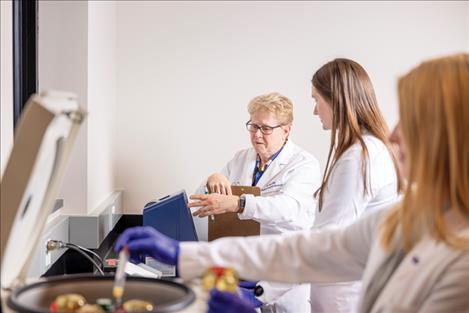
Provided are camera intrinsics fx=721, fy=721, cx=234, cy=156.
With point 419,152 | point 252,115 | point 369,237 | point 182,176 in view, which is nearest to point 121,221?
point 182,176

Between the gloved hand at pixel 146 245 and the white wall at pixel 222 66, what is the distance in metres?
2.51

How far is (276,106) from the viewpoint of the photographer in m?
3.10

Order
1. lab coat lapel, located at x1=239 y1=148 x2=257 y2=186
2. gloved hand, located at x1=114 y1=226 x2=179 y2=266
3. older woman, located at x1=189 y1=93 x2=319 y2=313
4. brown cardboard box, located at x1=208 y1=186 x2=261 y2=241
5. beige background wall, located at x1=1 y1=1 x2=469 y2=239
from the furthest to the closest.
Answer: beige background wall, located at x1=1 y1=1 x2=469 y2=239 < lab coat lapel, located at x1=239 y1=148 x2=257 y2=186 < brown cardboard box, located at x1=208 y1=186 x2=261 y2=241 < older woman, located at x1=189 y1=93 x2=319 y2=313 < gloved hand, located at x1=114 y1=226 x2=179 y2=266

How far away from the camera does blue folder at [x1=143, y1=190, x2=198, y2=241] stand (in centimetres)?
278

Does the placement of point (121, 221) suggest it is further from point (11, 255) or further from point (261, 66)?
point (11, 255)

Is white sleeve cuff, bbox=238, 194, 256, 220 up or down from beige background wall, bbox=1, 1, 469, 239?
down

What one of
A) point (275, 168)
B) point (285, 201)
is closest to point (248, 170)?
point (275, 168)

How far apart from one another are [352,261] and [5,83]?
102 cm

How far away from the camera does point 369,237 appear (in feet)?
4.79

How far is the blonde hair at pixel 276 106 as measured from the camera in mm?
3098

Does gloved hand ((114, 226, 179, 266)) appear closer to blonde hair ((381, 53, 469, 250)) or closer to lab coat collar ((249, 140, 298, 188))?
blonde hair ((381, 53, 469, 250))

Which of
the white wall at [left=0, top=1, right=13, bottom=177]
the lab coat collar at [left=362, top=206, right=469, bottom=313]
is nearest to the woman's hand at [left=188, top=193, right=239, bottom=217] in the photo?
the white wall at [left=0, top=1, right=13, bottom=177]

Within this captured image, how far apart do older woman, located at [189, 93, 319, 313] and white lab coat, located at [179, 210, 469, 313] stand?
4.02ft

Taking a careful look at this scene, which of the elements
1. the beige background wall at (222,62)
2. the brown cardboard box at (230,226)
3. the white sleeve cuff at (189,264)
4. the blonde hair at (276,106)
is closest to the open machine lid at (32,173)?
the white sleeve cuff at (189,264)
